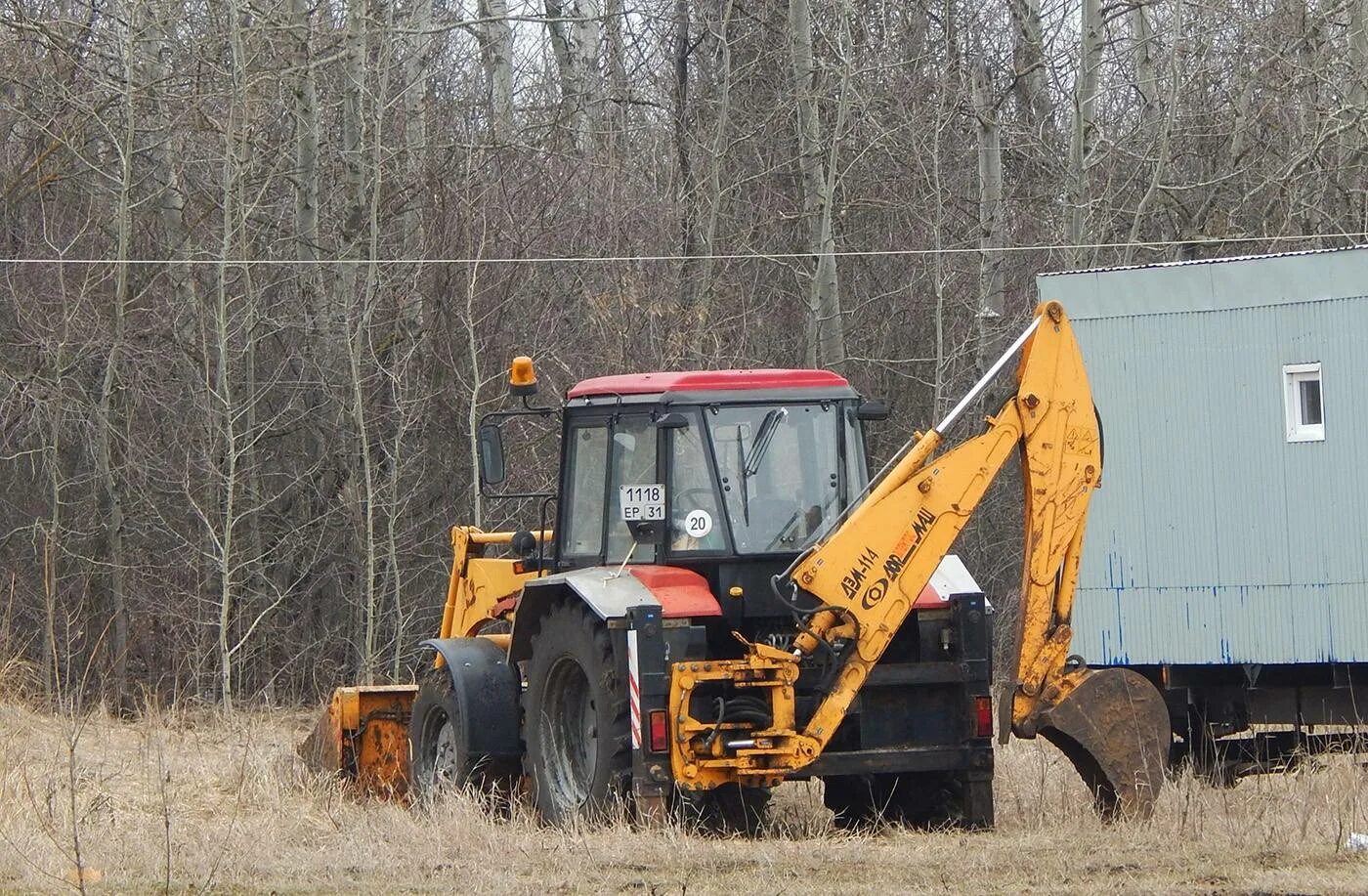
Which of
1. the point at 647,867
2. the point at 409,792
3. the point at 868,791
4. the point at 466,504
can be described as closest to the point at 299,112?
the point at 466,504

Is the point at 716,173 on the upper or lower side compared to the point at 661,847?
upper

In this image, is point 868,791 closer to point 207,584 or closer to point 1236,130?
point 207,584

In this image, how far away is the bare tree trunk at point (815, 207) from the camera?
22.7 m

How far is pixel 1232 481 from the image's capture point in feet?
44.4

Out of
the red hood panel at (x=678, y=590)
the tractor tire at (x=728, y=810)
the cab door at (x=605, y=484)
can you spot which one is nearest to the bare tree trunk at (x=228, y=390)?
the cab door at (x=605, y=484)

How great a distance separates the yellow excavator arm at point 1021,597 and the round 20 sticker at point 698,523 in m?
0.76

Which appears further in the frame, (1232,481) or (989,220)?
(989,220)

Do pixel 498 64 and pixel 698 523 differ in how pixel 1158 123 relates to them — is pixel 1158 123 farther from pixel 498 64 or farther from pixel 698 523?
pixel 698 523

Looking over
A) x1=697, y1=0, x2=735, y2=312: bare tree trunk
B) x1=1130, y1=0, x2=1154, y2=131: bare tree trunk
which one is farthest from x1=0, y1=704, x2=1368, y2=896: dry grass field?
x1=1130, y1=0, x2=1154, y2=131: bare tree trunk

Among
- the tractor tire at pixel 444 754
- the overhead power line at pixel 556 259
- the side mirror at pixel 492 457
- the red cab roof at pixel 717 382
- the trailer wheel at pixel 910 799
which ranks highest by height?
the overhead power line at pixel 556 259

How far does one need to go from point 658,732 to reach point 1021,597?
6.45 ft

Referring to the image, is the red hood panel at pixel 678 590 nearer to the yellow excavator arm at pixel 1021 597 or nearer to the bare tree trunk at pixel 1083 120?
the yellow excavator arm at pixel 1021 597

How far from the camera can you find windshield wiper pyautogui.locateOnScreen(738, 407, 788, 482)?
1050cm

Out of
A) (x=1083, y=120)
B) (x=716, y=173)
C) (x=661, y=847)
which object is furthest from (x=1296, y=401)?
(x=716, y=173)
